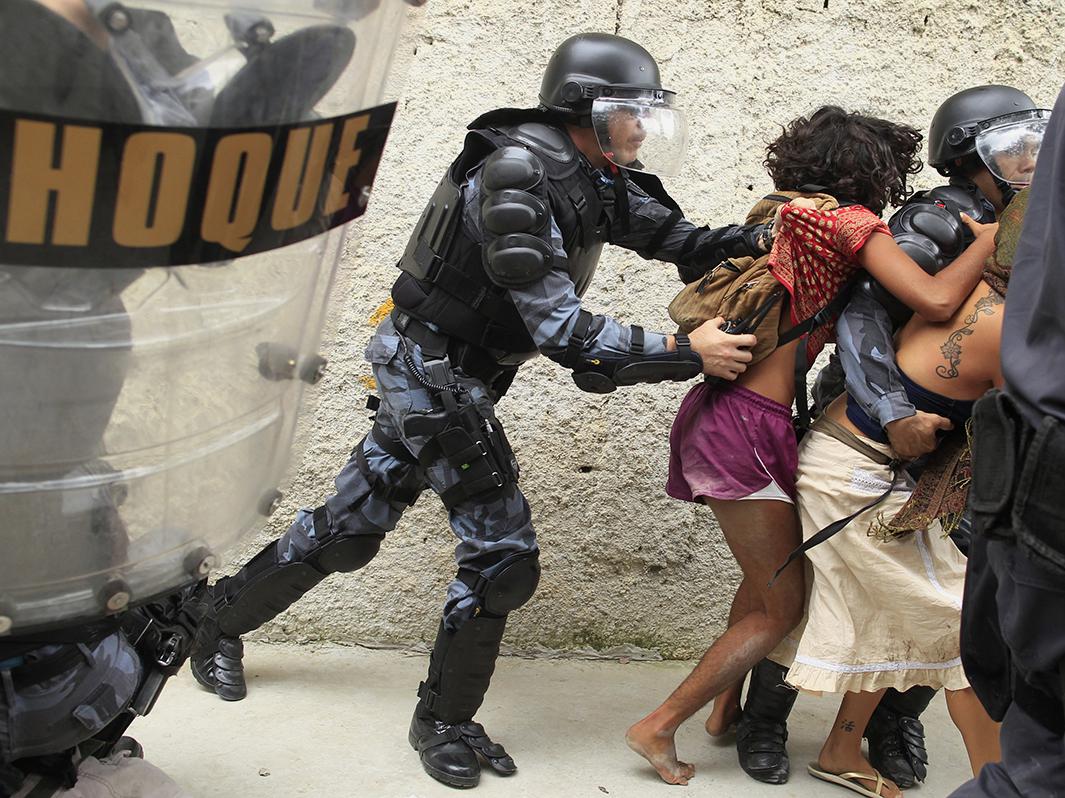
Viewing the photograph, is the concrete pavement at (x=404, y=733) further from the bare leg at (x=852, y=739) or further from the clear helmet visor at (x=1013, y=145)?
the clear helmet visor at (x=1013, y=145)

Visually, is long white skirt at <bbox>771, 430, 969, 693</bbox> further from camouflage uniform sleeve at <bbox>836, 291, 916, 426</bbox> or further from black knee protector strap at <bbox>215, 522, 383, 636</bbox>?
black knee protector strap at <bbox>215, 522, 383, 636</bbox>

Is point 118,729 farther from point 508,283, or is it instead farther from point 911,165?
point 911,165

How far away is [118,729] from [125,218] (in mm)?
1291

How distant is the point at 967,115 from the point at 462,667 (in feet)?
6.63

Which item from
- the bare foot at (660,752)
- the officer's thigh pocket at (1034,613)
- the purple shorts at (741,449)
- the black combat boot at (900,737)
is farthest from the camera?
the black combat boot at (900,737)

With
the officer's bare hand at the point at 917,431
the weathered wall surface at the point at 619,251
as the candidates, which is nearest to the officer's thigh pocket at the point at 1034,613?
the officer's bare hand at the point at 917,431

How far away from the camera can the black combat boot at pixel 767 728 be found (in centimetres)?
307

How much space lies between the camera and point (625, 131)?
284 centimetres

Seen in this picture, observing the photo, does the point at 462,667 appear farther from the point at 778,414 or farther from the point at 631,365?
the point at 778,414

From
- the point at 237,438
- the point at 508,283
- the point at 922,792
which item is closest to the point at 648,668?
the point at 922,792

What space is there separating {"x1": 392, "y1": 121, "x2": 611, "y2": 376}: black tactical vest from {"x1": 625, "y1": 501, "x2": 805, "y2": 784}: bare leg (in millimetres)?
739

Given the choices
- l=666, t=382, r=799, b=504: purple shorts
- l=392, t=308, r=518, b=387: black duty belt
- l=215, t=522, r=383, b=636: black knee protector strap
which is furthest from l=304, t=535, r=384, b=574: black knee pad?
l=666, t=382, r=799, b=504: purple shorts

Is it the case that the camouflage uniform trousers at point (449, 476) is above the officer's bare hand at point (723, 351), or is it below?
below

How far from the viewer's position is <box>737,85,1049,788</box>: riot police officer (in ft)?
9.04
